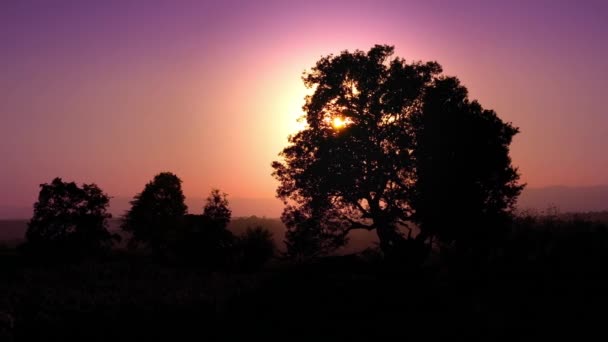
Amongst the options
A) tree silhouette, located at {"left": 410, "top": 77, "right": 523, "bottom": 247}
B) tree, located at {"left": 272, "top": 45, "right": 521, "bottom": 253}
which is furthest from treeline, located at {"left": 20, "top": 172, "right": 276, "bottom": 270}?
tree silhouette, located at {"left": 410, "top": 77, "right": 523, "bottom": 247}

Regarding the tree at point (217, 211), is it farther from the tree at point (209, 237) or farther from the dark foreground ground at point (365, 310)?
the dark foreground ground at point (365, 310)

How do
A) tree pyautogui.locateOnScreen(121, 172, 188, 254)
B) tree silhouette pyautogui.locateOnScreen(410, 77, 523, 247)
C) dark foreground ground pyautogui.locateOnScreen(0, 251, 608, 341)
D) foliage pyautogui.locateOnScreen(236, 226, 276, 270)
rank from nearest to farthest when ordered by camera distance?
dark foreground ground pyautogui.locateOnScreen(0, 251, 608, 341) < tree silhouette pyautogui.locateOnScreen(410, 77, 523, 247) < foliage pyautogui.locateOnScreen(236, 226, 276, 270) < tree pyautogui.locateOnScreen(121, 172, 188, 254)

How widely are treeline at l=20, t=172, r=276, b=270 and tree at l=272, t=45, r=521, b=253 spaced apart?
63.3ft

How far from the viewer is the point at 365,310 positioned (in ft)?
46.7

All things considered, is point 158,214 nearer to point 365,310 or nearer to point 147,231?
point 147,231

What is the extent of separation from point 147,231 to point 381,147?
38.3 meters

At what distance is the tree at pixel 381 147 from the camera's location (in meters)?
28.2

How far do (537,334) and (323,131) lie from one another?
20534 mm

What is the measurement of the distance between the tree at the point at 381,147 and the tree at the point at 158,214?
29.5 m

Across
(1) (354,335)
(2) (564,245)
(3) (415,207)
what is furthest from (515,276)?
(3) (415,207)

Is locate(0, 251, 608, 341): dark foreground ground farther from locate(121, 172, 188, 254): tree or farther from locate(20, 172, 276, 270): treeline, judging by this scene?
locate(121, 172, 188, 254): tree

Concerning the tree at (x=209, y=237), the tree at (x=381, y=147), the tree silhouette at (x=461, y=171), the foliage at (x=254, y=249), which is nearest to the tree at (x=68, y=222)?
the tree at (x=209, y=237)

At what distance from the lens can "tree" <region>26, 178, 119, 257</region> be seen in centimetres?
4959

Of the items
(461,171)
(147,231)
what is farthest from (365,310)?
(147,231)
